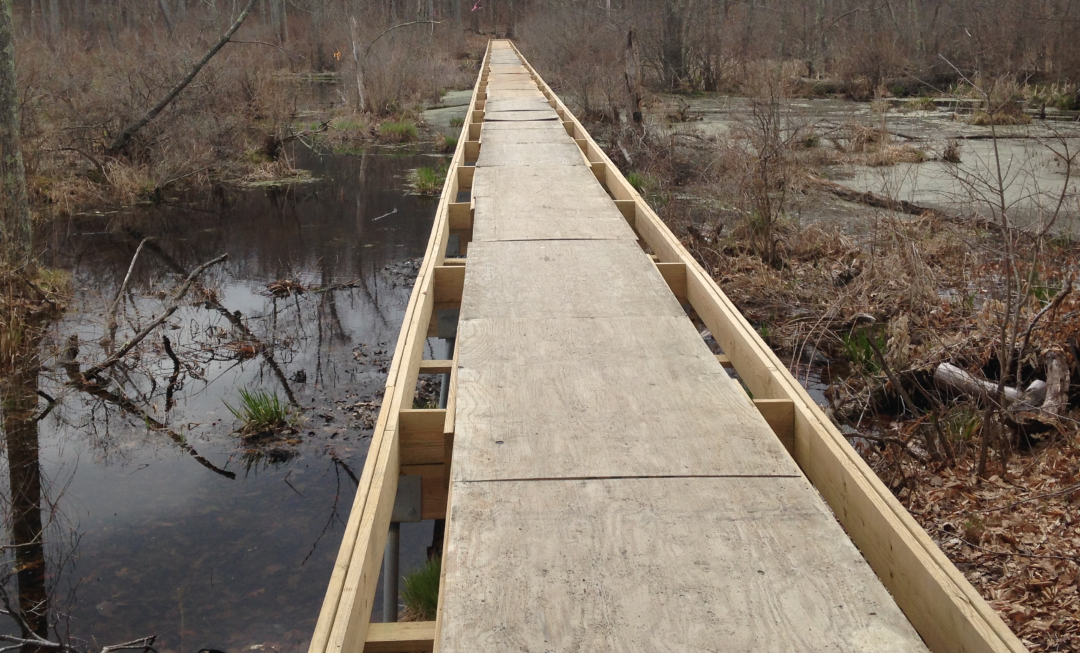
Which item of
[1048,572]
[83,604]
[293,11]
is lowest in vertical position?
[83,604]

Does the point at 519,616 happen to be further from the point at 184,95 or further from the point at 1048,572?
the point at 184,95

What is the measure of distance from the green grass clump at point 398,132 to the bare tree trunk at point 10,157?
9.51 meters

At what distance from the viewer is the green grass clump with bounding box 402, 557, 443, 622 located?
4.30 meters

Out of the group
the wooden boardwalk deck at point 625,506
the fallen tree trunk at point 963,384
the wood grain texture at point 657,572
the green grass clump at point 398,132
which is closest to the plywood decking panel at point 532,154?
the fallen tree trunk at point 963,384

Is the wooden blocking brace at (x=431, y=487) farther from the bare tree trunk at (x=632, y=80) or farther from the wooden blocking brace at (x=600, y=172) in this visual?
the bare tree trunk at (x=632, y=80)

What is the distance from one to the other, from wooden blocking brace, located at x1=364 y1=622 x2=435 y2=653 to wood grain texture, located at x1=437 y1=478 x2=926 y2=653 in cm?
19

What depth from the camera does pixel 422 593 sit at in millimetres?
4363

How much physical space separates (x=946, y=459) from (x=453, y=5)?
42.4 meters

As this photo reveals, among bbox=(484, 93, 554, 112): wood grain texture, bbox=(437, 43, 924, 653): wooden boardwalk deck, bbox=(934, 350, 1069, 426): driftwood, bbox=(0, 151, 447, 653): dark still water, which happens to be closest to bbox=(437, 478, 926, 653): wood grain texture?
bbox=(437, 43, 924, 653): wooden boardwalk deck

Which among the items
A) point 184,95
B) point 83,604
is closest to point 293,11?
point 184,95

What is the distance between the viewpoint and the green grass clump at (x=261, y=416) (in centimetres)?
635

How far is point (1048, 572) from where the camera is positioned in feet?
12.4

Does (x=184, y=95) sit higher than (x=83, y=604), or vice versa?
(x=184, y=95)

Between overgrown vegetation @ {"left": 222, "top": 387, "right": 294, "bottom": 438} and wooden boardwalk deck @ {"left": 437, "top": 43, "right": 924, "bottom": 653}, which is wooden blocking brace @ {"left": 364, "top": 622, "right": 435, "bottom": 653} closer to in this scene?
wooden boardwalk deck @ {"left": 437, "top": 43, "right": 924, "bottom": 653}
